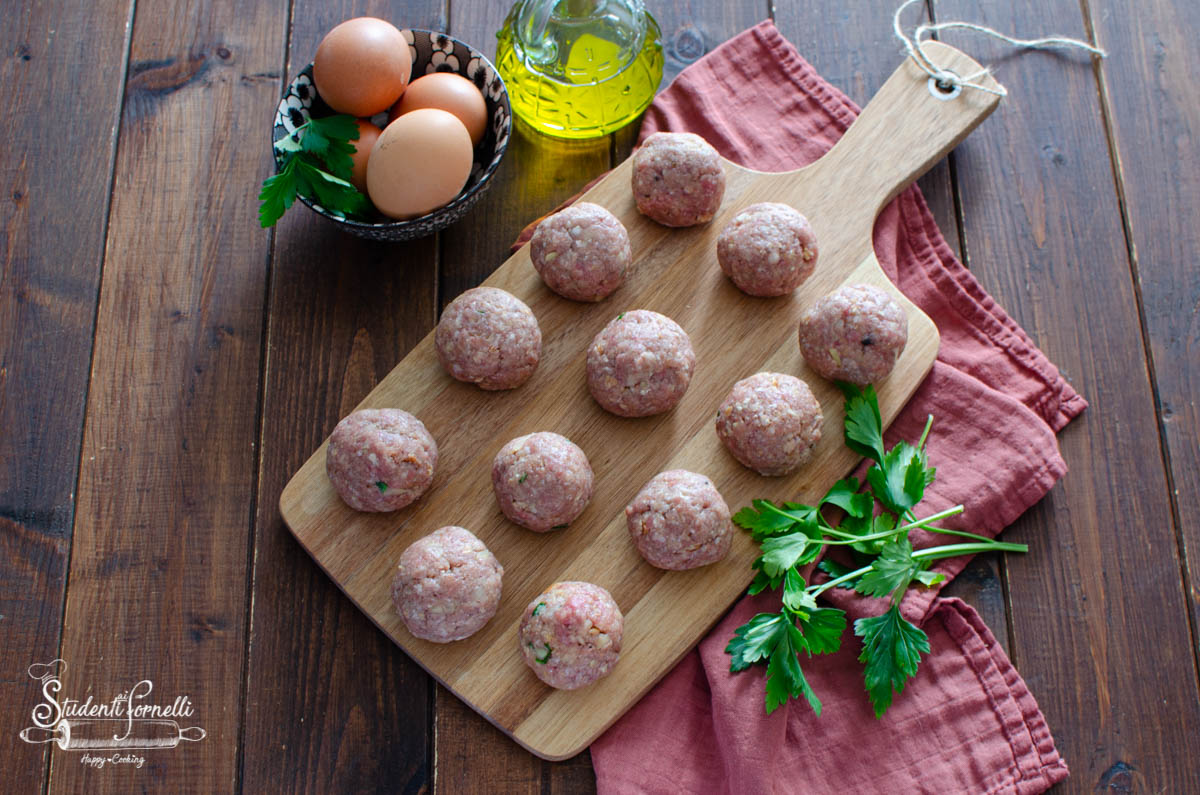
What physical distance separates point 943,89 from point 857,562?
136 cm

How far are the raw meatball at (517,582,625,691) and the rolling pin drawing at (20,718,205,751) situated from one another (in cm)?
89

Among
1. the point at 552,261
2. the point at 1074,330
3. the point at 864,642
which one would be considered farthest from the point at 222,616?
the point at 1074,330

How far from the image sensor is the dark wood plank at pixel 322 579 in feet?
7.64

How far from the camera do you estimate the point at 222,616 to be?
2418mm

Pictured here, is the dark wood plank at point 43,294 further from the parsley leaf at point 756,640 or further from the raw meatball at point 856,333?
the raw meatball at point 856,333

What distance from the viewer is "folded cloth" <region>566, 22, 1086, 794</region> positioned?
2273 millimetres

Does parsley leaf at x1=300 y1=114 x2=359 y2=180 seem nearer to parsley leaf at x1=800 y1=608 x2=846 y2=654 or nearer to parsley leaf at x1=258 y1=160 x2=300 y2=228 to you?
parsley leaf at x1=258 y1=160 x2=300 y2=228

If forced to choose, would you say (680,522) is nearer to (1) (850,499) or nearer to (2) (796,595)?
(2) (796,595)

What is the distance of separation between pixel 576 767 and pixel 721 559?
62cm

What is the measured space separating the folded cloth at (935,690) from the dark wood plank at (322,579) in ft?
1.84

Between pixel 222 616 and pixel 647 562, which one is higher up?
pixel 647 562

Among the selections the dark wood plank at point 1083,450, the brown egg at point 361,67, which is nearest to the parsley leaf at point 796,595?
the dark wood plank at point 1083,450

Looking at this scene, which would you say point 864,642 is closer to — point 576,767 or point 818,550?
point 818,550

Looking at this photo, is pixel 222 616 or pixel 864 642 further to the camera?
pixel 222 616
